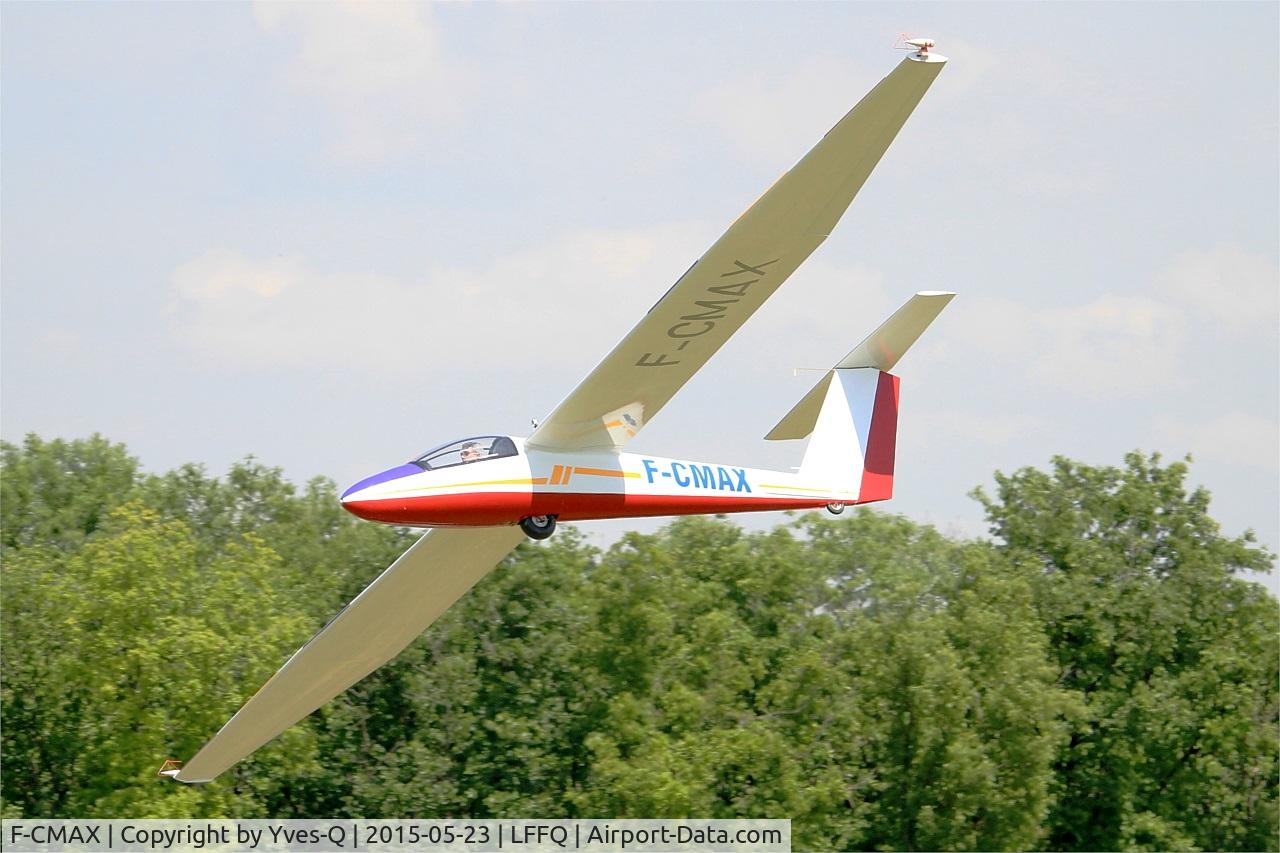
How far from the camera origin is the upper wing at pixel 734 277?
13.4 m

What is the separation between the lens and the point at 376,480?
15.6m

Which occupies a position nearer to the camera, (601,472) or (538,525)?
(538,525)

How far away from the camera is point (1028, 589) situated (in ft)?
136

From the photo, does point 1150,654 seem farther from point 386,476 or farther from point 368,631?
point 386,476

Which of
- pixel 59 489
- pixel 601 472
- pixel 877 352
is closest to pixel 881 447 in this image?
pixel 877 352

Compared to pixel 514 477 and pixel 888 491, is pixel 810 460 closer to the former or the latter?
pixel 888 491

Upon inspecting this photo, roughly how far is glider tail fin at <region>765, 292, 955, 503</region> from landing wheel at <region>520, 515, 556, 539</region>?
4084mm

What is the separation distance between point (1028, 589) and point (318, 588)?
778 inches
